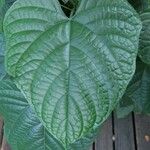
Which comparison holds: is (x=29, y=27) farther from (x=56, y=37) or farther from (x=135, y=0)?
(x=135, y=0)

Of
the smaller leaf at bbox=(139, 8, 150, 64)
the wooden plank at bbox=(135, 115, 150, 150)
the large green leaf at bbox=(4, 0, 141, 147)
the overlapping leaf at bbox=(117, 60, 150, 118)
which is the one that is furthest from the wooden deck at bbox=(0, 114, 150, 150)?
the large green leaf at bbox=(4, 0, 141, 147)

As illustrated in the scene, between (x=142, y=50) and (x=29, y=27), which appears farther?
(x=142, y=50)

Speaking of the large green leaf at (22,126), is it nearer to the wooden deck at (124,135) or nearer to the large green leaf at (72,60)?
the large green leaf at (72,60)

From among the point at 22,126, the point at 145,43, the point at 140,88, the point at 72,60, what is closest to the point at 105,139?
the point at 140,88

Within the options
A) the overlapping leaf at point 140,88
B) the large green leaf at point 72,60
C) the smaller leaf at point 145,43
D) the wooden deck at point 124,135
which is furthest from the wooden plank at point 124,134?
the large green leaf at point 72,60

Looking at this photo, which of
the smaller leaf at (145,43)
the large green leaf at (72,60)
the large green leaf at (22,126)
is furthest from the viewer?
the large green leaf at (22,126)

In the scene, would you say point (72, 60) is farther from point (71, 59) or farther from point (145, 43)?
point (145, 43)

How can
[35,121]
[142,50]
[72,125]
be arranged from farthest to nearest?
[35,121] → [142,50] → [72,125]

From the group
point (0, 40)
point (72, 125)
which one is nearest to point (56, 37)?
point (72, 125)
